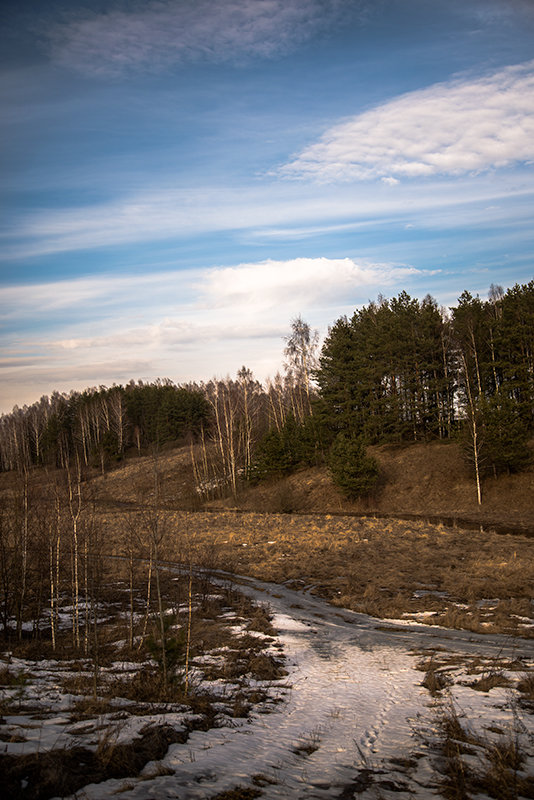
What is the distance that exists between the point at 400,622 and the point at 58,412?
85.8 metres

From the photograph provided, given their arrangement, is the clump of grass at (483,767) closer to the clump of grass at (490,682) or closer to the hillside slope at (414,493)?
the clump of grass at (490,682)

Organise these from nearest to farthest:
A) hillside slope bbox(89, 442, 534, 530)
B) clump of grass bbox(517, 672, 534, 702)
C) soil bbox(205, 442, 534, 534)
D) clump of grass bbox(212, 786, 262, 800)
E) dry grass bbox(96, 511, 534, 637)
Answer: clump of grass bbox(212, 786, 262, 800), clump of grass bbox(517, 672, 534, 702), dry grass bbox(96, 511, 534, 637), soil bbox(205, 442, 534, 534), hillside slope bbox(89, 442, 534, 530)

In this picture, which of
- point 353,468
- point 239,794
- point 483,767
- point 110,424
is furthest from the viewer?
point 110,424

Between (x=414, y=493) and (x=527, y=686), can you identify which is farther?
(x=414, y=493)

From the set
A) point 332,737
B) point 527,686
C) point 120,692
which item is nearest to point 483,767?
point 332,737

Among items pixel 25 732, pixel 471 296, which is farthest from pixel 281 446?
pixel 25 732

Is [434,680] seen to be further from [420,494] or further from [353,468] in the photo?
[420,494]

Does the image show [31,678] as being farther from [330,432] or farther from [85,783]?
[330,432]

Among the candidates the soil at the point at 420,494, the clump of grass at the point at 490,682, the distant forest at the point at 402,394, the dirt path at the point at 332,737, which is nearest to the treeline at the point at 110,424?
the distant forest at the point at 402,394

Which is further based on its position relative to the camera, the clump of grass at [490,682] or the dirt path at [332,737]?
the clump of grass at [490,682]

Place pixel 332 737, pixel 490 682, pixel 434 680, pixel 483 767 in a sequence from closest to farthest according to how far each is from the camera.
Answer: pixel 483 767 < pixel 332 737 < pixel 490 682 < pixel 434 680

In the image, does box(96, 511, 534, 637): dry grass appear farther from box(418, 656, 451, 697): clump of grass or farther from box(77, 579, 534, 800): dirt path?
box(418, 656, 451, 697): clump of grass

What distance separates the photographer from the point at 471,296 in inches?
1909

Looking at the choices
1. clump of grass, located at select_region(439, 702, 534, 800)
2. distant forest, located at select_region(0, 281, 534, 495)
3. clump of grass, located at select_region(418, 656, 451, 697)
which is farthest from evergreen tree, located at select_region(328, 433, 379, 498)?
clump of grass, located at select_region(439, 702, 534, 800)
